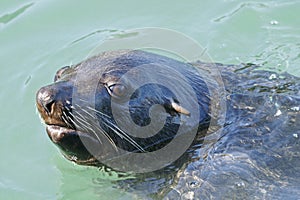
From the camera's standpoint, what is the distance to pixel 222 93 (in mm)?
5836

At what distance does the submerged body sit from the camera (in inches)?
205

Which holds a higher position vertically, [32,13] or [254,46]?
[32,13]

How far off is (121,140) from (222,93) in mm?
1024

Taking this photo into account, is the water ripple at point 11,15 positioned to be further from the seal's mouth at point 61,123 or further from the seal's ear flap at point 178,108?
the seal's ear flap at point 178,108

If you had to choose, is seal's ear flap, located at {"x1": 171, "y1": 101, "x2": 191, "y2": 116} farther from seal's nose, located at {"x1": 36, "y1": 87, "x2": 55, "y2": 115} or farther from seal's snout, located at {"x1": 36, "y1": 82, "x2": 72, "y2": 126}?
seal's nose, located at {"x1": 36, "y1": 87, "x2": 55, "y2": 115}

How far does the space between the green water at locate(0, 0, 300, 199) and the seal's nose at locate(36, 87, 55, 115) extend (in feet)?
4.69

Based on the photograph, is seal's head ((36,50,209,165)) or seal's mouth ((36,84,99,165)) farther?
seal's head ((36,50,209,165))

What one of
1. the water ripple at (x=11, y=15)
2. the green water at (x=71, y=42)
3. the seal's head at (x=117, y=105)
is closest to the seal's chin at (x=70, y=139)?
the seal's head at (x=117, y=105)

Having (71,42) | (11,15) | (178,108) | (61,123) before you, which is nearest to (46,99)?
(61,123)

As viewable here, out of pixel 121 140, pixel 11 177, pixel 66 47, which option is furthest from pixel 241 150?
pixel 66 47

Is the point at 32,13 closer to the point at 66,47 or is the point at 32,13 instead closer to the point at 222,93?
the point at 66,47

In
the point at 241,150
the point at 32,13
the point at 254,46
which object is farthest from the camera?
the point at 32,13

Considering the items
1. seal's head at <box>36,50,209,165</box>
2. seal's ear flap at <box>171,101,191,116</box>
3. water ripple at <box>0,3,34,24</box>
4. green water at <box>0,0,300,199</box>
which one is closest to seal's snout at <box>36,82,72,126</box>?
seal's head at <box>36,50,209,165</box>

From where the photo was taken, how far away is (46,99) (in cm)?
514
